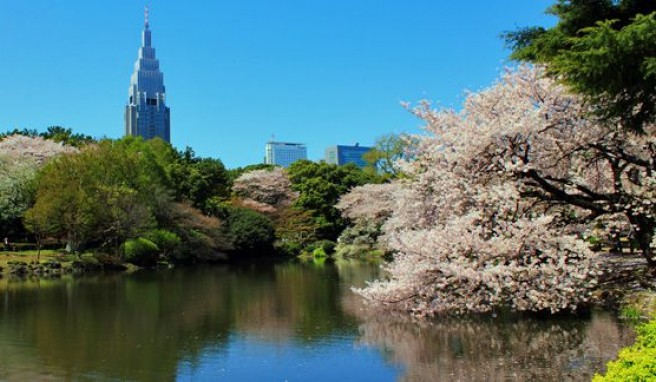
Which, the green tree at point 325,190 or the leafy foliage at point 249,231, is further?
the green tree at point 325,190

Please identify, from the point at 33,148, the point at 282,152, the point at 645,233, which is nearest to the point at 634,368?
the point at 645,233

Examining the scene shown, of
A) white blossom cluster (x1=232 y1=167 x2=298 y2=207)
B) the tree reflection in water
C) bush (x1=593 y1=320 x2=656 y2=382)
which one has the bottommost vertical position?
the tree reflection in water

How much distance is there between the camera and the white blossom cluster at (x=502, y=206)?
8.92 m

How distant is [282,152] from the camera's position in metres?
137

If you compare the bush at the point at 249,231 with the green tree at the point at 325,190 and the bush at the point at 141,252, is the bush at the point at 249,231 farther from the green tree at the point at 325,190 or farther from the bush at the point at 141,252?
the bush at the point at 141,252

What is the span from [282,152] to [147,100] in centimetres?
3320

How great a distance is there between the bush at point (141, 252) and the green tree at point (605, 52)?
74.4 ft

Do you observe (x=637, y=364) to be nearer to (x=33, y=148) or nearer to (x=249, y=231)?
(x=249, y=231)

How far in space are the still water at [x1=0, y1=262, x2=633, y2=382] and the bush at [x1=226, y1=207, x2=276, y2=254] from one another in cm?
1994

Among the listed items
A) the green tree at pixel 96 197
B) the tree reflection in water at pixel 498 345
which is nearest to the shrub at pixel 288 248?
the green tree at pixel 96 197

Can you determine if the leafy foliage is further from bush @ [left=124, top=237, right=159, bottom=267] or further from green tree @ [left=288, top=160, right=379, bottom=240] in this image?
bush @ [left=124, top=237, right=159, bottom=267]

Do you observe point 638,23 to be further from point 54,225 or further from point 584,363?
point 54,225

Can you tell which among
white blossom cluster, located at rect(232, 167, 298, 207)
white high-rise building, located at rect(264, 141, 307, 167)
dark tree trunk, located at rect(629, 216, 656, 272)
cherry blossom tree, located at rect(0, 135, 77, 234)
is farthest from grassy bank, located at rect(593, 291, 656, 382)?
white high-rise building, located at rect(264, 141, 307, 167)

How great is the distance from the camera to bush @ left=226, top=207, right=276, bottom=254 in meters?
35.8
